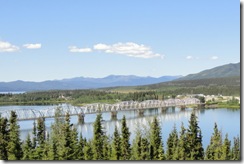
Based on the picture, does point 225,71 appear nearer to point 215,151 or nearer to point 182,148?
point 215,151

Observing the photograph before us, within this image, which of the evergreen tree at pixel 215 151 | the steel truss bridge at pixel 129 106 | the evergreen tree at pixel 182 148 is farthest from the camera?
the steel truss bridge at pixel 129 106

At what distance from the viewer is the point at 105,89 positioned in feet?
88.6

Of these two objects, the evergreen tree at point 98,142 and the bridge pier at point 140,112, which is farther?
the bridge pier at point 140,112

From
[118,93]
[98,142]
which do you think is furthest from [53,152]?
[118,93]

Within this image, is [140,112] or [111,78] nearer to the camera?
[111,78]

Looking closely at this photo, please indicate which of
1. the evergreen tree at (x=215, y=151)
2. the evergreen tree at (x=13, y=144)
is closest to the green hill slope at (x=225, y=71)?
the evergreen tree at (x=215, y=151)

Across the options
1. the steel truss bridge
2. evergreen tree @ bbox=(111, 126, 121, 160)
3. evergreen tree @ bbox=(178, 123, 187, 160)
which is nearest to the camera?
evergreen tree @ bbox=(178, 123, 187, 160)

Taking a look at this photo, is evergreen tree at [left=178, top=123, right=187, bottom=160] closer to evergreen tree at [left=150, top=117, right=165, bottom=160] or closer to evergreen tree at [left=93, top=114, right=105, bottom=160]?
evergreen tree at [left=150, top=117, right=165, bottom=160]

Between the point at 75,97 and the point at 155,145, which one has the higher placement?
the point at 75,97

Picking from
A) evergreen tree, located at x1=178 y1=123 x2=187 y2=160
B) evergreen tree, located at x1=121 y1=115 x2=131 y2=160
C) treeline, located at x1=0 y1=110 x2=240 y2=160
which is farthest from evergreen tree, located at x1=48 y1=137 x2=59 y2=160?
evergreen tree, located at x1=178 y1=123 x2=187 y2=160

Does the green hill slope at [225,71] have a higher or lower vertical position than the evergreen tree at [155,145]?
higher

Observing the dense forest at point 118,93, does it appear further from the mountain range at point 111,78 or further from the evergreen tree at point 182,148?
the evergreen tree at point 182,148

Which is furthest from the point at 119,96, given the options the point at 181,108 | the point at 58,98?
the point at 58,98

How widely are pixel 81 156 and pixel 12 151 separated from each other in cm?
115
